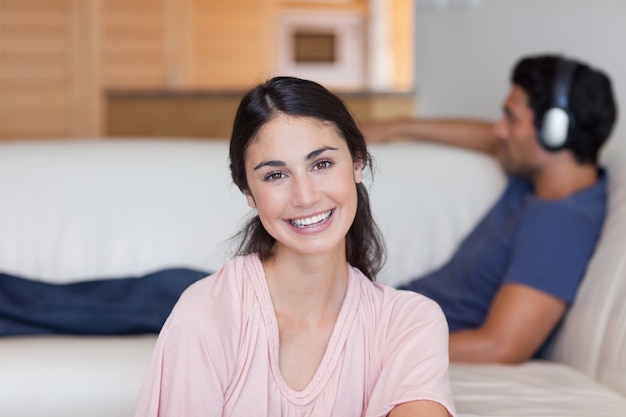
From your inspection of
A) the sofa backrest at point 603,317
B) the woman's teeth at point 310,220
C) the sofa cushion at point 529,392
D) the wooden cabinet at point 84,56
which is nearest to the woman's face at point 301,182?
the woman's teeth at point 310,220

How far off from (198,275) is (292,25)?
4.06 meters

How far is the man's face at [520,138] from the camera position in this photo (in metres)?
2.18

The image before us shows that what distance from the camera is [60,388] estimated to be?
68.9 inches

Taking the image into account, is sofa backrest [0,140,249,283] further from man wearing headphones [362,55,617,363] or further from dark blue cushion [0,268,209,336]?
man wearing headphones [362,55,617,363]

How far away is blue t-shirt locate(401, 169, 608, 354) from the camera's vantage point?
1.95 metres

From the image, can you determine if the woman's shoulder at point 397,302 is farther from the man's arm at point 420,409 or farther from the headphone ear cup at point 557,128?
the headphone ear cup at point 557,128

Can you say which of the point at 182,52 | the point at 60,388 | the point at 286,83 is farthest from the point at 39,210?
the point at 182,52

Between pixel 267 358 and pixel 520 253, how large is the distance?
0.85 metres

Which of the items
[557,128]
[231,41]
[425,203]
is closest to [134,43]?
[231,41]

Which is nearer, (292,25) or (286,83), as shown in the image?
(286,83)

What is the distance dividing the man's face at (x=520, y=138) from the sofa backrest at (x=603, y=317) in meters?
0.23

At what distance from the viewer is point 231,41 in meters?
5.63

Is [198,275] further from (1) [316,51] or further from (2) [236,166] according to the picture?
(1) [316,51]

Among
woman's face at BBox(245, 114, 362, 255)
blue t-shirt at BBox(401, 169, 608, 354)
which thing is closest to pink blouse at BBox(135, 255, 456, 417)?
woman's face at BBox(245, 114, 362, 255)
